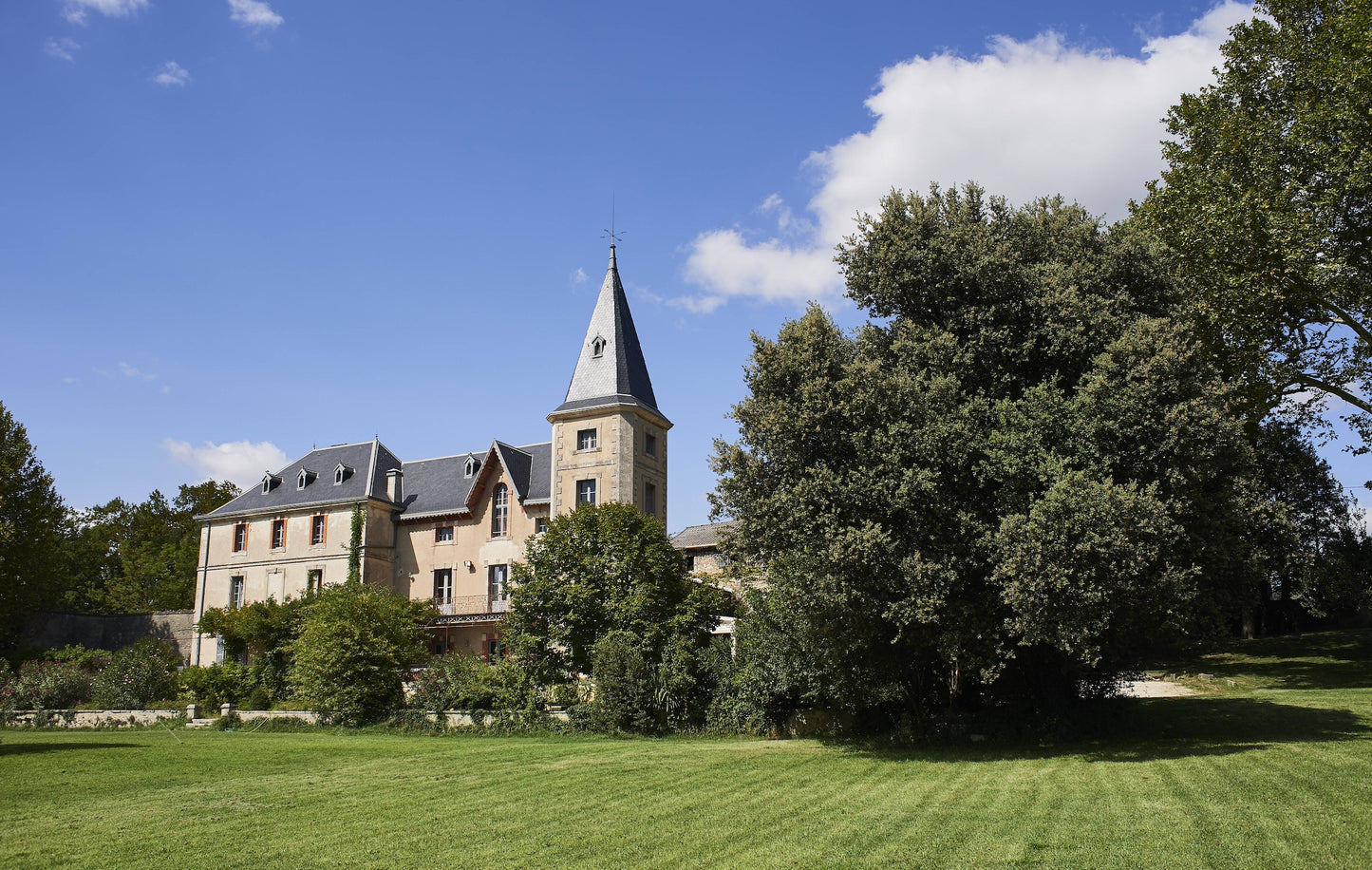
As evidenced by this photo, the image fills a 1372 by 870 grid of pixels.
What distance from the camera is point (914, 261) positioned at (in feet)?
57.4

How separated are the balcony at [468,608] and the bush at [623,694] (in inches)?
642

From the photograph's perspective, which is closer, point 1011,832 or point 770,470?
point 1011,832

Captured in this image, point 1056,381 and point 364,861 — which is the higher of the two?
point 1056,381

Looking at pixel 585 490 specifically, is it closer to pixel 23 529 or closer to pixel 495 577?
pixel 495 577

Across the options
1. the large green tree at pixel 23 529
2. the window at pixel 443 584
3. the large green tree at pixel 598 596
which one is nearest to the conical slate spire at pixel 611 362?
the window at pixel 443 584

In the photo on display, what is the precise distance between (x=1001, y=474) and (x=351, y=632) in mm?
18501

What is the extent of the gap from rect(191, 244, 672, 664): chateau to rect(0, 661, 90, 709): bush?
10240 mm

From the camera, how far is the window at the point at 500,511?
39.1 meters

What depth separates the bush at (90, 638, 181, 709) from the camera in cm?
2827

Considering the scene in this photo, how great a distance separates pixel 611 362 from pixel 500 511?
8656 millimetres

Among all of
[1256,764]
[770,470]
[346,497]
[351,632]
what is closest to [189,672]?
[351,632]

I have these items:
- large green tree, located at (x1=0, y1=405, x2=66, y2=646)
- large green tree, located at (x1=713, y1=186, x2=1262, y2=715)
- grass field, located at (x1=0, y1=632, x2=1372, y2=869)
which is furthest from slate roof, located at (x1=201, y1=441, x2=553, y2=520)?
large green tree, located at (x1=713, y1=186, x2=1262, y2=715)

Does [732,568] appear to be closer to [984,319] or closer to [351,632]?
[984,319]

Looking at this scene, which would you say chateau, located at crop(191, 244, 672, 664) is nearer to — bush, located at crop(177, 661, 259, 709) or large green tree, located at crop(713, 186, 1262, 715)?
bush, located at crop(177, 661, 259, 709)
